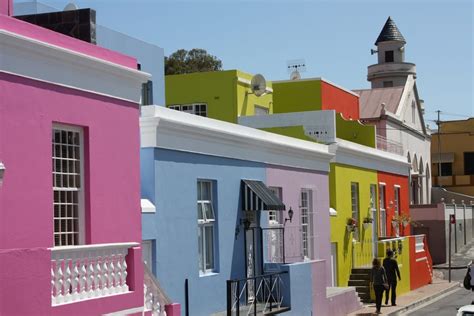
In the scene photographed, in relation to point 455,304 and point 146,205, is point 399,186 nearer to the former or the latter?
point 455,304

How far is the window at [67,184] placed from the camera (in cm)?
1172

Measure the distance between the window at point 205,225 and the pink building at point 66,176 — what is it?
4.24 metres

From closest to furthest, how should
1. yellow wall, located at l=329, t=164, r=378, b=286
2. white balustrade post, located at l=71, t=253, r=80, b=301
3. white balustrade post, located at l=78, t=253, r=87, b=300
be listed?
white balustrade post, located at l=71, t=253, r=80, b=301
white balustrade post, located at l=78, t=253, r=87, b=300
yellow wall, located at l=329, t=164, r=378, b=286

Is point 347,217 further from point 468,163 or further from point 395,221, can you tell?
point 468,163

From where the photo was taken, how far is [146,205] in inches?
592

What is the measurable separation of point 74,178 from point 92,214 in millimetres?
568

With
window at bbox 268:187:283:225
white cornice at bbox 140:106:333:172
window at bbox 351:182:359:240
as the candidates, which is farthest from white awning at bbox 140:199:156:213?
window at bbox 351:182:359:240

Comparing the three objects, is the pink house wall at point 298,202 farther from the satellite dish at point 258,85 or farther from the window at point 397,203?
the window at point 397,203

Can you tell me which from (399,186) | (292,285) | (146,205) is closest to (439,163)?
(399,186)

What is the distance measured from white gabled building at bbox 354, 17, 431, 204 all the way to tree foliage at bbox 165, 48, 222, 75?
1192 cm

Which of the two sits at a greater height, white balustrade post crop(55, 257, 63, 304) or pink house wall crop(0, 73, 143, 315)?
pink house wall crop(0, 73, 143, 315)

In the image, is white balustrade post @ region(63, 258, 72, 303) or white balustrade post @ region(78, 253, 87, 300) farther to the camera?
white balustrade post @ region(78, 253, 87, 300)

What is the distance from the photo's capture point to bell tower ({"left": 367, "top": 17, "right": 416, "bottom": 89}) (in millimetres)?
60656

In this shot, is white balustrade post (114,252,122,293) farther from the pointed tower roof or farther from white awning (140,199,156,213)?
the pointed tower roof
